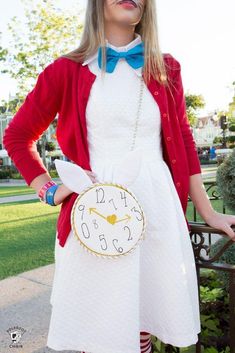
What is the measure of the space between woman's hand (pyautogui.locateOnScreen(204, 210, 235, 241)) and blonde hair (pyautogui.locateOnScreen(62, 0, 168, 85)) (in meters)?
0.58

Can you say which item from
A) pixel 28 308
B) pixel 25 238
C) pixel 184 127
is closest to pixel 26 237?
pixel 25 238

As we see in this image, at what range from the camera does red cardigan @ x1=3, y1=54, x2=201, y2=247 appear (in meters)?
1.59

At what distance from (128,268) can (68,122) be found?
62 cm

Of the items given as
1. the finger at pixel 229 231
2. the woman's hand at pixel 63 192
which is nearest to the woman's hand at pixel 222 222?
the finger at pixel 229 231

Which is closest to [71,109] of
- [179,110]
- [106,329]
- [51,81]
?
[51,81]

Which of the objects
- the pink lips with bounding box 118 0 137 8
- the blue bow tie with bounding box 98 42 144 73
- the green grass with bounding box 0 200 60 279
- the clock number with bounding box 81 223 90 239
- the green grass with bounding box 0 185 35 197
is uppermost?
the pink lips with bounding box 118 0 137 8

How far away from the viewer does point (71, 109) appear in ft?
5.34

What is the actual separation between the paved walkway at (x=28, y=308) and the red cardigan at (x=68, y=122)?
4.40 feet

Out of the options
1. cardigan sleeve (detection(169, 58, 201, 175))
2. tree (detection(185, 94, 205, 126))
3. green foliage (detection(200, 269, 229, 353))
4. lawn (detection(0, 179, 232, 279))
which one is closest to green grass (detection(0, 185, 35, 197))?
lawn (detection(0, 179, 232, 279))

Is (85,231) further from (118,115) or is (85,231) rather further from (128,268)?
(118,115)

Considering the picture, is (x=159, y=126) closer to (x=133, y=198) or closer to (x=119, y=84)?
(x=119, y=84)

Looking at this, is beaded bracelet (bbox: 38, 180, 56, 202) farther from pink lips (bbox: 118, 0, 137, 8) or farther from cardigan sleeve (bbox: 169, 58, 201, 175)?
pink lips (bbox: 118, 0, 137, 8)

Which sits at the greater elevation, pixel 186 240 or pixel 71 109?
pixel 71 109

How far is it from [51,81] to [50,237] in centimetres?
444
